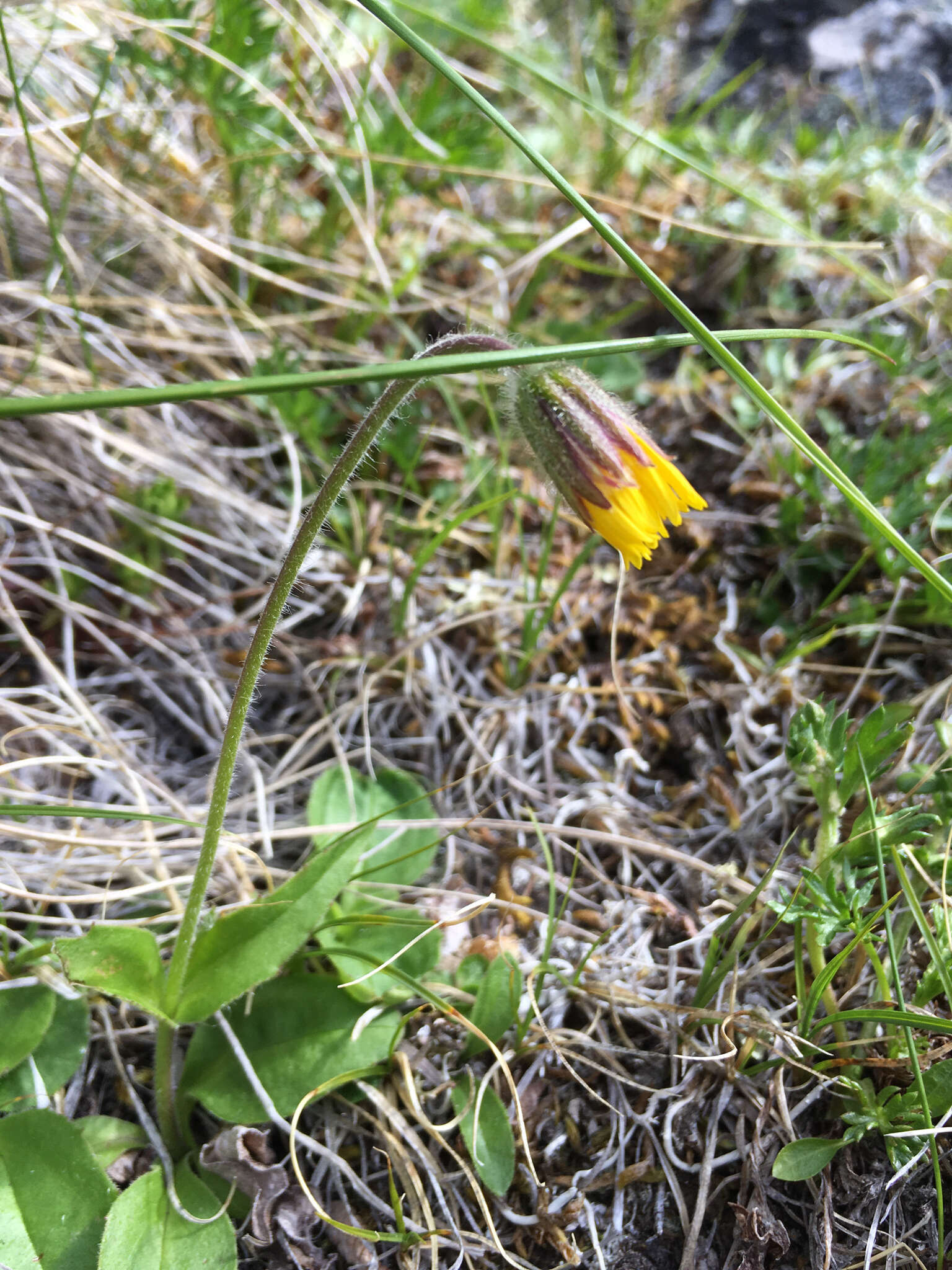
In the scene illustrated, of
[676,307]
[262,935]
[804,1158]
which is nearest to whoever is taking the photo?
[676,307]

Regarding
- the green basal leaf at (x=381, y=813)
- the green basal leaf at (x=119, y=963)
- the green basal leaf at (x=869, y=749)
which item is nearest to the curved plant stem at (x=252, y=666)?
the green basal leaf at (x=119, y=963)

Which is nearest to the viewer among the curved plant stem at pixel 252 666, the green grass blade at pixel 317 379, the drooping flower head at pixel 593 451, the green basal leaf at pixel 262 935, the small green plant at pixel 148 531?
the green grass blade at pixel 317 379

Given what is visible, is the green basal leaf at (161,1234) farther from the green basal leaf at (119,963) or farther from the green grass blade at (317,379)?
the green grass blade at (317,379)

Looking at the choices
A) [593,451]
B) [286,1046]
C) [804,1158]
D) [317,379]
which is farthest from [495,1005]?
[317,379]

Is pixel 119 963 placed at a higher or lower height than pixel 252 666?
lower

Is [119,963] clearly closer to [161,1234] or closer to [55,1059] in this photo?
[55,1059]

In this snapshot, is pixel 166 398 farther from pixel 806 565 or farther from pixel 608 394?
pixel 806 565

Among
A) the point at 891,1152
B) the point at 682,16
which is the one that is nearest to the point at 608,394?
the point at 891,1152
